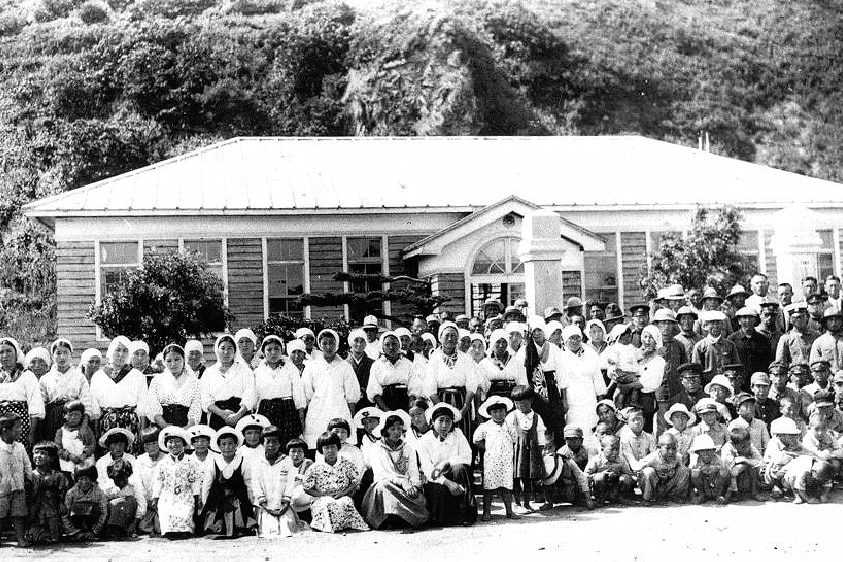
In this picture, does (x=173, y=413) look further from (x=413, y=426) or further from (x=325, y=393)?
(x=413, y=426)

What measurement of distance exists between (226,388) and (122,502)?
144 centimetres

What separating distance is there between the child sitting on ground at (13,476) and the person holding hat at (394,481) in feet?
8.77

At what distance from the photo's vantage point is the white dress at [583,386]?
380 inches

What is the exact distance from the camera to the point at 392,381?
9.31m

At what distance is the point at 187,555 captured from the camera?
7.08m

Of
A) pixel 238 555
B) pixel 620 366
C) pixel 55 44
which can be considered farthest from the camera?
pixel 55 44

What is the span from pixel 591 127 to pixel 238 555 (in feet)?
114

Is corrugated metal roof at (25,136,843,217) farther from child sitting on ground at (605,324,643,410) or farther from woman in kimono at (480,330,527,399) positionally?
woman in kimono at (480,330,527,399)

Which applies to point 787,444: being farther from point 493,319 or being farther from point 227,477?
point 227,477

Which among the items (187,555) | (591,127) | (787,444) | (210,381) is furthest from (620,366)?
(591,127)

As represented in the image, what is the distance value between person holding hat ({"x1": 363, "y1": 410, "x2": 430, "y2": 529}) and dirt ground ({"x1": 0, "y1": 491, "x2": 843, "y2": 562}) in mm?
163

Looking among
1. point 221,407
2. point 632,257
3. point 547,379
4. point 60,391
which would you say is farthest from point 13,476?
point 632,257

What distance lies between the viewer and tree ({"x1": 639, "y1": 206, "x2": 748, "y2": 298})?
1686 cm

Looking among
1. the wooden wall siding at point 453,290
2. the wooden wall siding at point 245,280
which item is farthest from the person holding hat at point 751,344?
the wooden wall siding at point 245,280
